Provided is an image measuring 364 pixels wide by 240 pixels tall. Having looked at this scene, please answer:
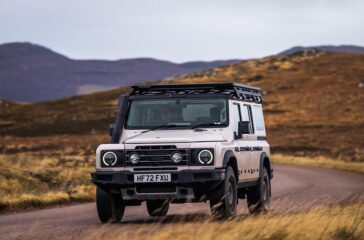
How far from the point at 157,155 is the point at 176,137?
0.48 metres

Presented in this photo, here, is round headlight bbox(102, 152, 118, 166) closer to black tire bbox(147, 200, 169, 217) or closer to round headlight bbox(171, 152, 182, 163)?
round headlight bbox(171, 152, 182, 163)

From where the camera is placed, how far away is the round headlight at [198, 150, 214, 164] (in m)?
13.7

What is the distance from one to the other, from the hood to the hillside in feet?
146

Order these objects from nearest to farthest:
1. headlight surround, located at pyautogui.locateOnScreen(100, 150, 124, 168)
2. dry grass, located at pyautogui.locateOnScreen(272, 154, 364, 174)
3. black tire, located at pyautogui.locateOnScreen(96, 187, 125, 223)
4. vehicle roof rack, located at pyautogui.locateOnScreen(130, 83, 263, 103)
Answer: headlight surround, located at pyautogui.locateOnScreen(100, 150, 124, 168) < black tire, located at pyautogui.locateOnScreen(96, 187, 125, 223) < vehicle roof rack, located at pyautogui.locateOnScreen(130, 83, 263, 103) < dry grass, located at pyautogui.locateOnScreen(272, 154, 364, 174)

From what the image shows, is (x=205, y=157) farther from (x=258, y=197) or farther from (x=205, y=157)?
(x=258, y=197)

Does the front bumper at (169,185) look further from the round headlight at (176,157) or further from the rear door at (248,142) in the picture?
the rear door at (248,142)

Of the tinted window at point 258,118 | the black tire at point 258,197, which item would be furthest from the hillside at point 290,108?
the black tire at point 258,197

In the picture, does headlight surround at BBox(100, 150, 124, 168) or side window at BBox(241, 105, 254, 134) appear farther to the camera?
side window at BBox(241, 105, 254, 134)

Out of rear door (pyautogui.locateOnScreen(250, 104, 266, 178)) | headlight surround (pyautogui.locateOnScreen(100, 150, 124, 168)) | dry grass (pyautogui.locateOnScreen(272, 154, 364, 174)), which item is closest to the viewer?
headlight surround (pyautogui.locateOnScreen(100, 150, 124, 168))

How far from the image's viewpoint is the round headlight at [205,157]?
13711 millimetres

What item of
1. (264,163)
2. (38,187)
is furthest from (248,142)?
(38,187)

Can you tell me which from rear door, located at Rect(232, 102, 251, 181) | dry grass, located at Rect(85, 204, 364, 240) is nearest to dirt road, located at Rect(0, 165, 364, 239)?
rear door, located at Rect(232, 102, 251, 181)

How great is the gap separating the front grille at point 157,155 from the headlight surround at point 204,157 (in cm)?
15

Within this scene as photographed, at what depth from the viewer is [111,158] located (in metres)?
14.0
